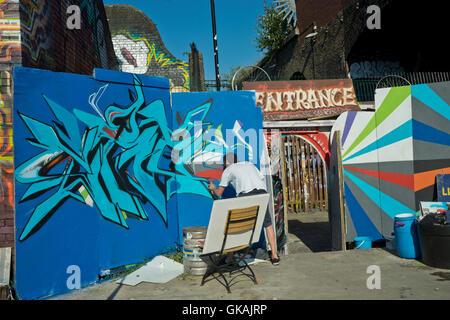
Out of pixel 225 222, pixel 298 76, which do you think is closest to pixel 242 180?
pixel 225 222

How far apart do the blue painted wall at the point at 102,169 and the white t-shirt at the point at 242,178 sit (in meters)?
1.12

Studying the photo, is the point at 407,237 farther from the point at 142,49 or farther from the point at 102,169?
the point at 142,49

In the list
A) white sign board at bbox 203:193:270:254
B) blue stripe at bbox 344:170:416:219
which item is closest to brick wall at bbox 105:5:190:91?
blue stripe at bbox 344:170:416:219

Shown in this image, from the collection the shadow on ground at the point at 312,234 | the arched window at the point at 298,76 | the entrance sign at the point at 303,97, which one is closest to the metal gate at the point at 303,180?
the entrance sign at the point at 303,97

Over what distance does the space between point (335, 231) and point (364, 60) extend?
13.0 meters

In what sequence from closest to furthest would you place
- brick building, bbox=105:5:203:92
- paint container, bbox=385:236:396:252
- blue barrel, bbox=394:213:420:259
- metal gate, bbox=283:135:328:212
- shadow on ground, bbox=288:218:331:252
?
blue barrel, bbox=394:213:420:259, paint container, bbox=385:236:396:252, shadow on ground, bbox=288:218:331:252, metal gate, bbox=283:135:328:212, brick building, bbox=105:5:203:92

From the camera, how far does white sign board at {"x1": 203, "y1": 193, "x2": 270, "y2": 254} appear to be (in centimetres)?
467

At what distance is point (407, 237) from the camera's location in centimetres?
625

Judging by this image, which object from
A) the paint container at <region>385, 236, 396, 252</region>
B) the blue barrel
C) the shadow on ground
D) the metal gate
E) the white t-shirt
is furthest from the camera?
the metal gate

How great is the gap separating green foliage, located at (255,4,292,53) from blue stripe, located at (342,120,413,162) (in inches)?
785

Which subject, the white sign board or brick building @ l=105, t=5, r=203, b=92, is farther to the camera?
brick building @ l=105, t=5, r=203, b=92

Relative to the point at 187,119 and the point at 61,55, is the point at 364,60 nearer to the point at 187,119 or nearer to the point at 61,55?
the point at 187,119

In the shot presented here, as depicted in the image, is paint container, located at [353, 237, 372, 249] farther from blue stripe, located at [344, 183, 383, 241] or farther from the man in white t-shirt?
the man in white t-shirt
